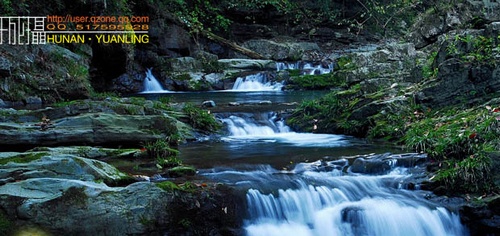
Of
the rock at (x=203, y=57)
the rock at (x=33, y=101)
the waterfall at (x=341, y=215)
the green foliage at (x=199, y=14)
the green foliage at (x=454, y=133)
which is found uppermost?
the green foliage at (x=199, y=14)

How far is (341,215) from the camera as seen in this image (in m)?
5.89

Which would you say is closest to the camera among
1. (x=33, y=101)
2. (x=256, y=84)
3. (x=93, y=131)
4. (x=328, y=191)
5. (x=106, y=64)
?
(x=328, y=191)

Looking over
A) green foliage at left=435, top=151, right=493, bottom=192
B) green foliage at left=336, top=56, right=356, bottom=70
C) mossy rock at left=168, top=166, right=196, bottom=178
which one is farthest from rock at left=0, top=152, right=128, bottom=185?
green foliage at left=336, top=56, right=356, bottom=70

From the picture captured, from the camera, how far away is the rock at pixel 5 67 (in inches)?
473

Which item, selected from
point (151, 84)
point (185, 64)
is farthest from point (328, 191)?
point (185, 64)

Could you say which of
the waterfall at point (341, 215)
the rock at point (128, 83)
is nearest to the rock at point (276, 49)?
the rock at point (128, 83)

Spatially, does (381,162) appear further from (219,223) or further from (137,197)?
(137,197)

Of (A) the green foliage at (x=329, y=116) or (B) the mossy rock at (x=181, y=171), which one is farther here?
(A) the green foliage at (x=329, y=116)

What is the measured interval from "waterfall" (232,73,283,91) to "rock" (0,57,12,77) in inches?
455

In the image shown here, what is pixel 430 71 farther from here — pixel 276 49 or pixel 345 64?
pixel 276 49

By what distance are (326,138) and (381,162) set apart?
3140 millimetres

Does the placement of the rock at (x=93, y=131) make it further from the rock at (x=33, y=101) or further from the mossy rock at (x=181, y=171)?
the rock at (x=33, y=101)

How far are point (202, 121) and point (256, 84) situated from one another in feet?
36.9

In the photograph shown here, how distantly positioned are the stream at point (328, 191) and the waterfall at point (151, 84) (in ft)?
44.9
